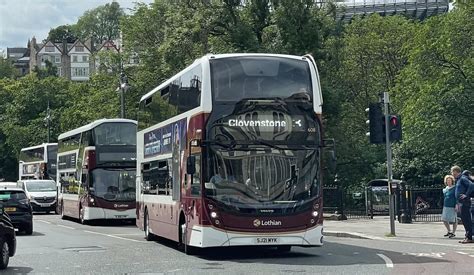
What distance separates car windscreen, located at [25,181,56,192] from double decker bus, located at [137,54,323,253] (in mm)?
32117

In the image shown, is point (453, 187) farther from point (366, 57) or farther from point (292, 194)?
point (366, 57)

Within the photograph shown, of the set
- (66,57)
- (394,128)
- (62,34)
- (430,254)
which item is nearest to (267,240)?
(430,254)

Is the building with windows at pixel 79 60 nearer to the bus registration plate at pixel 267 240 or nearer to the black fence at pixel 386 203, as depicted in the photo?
the black fence at pixel 386 203

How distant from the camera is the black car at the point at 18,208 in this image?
2634 cm

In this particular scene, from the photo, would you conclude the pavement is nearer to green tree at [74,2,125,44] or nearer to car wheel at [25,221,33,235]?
car wheel at [25,221,33,235]

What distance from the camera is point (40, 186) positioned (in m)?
48.2

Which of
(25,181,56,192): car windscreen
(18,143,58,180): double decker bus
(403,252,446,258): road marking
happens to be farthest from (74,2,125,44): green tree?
(403,252,446,258): road marking

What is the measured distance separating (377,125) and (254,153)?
7480 mm

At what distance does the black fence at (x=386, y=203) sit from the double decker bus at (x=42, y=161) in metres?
26.4

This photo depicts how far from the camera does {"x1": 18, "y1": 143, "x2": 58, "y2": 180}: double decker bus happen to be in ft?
188

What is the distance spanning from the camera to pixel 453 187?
72.4 ft

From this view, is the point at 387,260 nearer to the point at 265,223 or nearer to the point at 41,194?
the point at 265,223

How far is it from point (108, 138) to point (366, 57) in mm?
31034

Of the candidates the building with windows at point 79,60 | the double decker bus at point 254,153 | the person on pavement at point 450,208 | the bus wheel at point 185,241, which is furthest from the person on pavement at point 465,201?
the building with windows at point 79,60
